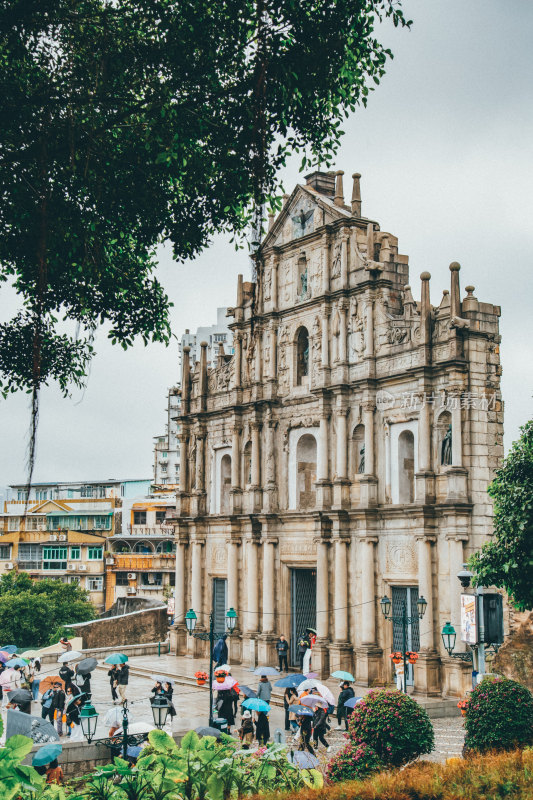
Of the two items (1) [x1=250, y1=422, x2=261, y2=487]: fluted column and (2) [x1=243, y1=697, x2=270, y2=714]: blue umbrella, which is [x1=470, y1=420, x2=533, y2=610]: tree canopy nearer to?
(2) [x1=243, y1=697, x2=270, y2=714]: blue umbrella

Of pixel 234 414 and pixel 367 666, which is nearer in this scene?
→ pixel 367 666

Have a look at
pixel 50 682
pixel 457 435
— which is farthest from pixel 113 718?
pixel 457 435

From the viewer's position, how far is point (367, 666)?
93.8ft

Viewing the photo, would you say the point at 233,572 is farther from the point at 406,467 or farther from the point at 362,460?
the point at 406,467

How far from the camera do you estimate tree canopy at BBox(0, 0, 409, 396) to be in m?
8.48

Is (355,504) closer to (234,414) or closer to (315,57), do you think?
(234,414)

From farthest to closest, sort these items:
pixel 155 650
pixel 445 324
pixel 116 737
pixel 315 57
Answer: pixel 155 650 → pixel 445 324 → pixel 116 737 → pixel 315 57

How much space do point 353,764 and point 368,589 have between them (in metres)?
15.4

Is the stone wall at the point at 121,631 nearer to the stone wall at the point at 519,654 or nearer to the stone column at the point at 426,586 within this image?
the stone column at the point at 426,586

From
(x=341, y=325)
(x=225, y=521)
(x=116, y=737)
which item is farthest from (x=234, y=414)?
(x=116, y=737)

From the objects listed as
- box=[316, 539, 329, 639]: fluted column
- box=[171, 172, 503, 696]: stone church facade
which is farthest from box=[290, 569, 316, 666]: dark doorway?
box=[316, 539, 329, 639]: fluted column

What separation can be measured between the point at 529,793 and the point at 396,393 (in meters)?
20.5

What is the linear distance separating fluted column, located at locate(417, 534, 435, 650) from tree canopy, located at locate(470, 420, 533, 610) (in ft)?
19.3

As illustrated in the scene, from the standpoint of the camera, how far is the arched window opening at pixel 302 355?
34312 mm
